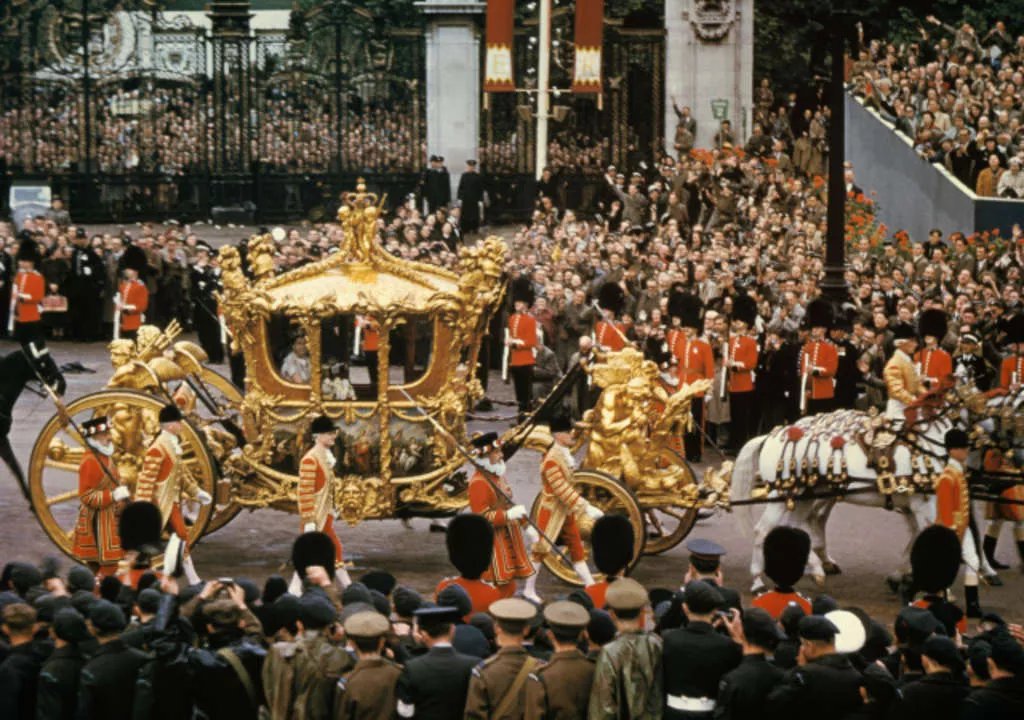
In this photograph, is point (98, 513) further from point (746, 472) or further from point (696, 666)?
point (696, 666)

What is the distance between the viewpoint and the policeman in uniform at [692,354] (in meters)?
18.0

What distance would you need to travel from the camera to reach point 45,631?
9078 mm

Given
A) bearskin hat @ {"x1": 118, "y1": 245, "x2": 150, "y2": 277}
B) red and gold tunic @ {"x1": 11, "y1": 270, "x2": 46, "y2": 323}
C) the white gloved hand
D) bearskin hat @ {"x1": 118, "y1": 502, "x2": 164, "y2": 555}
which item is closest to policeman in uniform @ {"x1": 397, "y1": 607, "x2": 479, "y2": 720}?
bearskin hat @ {"x1": 118, "y1": 502, "x2": 164, "y2": 555}

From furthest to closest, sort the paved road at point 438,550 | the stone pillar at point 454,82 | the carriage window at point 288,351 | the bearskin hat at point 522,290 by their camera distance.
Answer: the stone pillar at point 454,82
the bearskin hat at point 522,290
the carriage window at point 288,351
the paved road at point 438,550

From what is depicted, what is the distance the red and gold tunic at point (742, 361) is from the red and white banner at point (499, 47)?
1116cm

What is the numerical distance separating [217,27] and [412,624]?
23.9 m

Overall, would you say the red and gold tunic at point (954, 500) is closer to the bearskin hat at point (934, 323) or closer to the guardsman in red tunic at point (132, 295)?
the bearskin hat at point (934, 323)

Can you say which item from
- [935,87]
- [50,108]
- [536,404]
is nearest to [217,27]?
[50,108]

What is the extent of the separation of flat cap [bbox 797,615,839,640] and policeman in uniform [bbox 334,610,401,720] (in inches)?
73.7

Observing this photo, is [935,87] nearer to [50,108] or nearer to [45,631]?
[50,108]

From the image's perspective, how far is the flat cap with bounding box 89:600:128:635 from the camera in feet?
28.7

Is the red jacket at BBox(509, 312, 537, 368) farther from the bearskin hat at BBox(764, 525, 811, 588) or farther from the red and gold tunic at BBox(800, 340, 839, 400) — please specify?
the bearskin hat at BBox(764, 525, 811, 588)

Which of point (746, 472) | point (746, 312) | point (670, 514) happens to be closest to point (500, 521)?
point (670, 514)

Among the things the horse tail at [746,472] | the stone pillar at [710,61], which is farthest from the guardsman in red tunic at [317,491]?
the stone pillar at [710,61]
